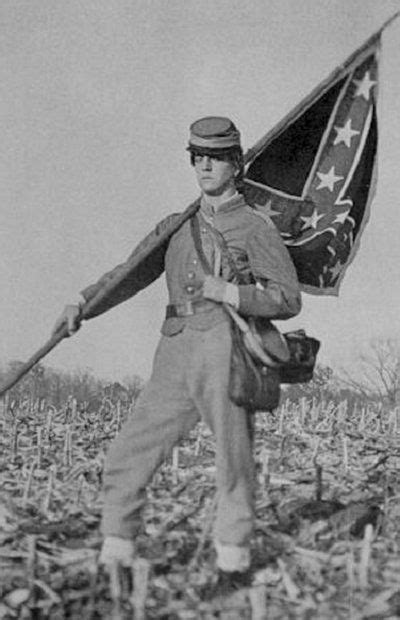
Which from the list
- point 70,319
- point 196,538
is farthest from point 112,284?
point 196,538

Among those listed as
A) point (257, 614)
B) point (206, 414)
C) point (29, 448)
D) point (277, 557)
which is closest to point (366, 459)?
point (29, 448)

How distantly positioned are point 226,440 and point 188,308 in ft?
1.68

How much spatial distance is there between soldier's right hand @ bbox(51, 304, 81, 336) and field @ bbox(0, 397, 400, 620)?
813 millimetres

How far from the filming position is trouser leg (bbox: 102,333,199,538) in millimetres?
3303

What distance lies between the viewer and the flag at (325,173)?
3.76 meters

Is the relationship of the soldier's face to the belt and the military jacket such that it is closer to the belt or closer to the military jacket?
the military jacket

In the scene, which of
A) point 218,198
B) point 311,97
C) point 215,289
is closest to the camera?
point 215,289

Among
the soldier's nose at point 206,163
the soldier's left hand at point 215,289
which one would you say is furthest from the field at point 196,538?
the soldier's nose at point 206,163

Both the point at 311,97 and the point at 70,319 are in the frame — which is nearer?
the point at 70,319

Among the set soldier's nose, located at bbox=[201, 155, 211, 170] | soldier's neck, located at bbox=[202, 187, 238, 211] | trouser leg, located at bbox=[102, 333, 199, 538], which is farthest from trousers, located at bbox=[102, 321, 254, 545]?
soldier's nose, located at bbox=[201, 155, 211, 170]

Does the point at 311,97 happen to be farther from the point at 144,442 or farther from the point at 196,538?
the point at 196,538

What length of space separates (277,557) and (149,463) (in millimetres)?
664

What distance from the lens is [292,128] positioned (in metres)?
3.79

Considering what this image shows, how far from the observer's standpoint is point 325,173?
3.82m
